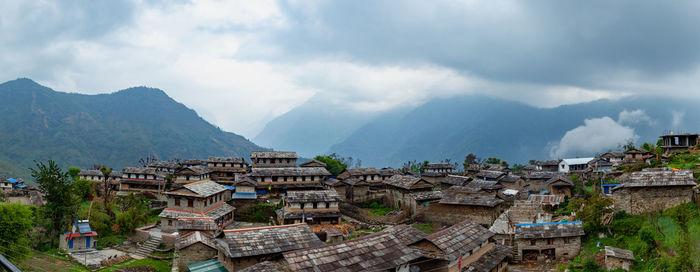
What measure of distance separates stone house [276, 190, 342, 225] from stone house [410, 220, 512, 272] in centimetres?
1629

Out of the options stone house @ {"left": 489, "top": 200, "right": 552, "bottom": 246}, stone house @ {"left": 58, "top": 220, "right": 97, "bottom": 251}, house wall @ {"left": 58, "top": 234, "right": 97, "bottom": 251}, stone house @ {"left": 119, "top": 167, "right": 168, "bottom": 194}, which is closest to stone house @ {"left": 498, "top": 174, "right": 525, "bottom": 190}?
stone house @ {"left": 489, "top": 200, "right": 552, "bottom": 246}

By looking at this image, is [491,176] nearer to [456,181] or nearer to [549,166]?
[456,181]

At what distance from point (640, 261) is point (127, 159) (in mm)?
213176

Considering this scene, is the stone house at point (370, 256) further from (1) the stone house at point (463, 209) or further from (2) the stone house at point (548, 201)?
(2) the stone house at point (548, 201)

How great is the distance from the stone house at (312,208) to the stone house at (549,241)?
726 inches

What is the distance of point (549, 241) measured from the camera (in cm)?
2923

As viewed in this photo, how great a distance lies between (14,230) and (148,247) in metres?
9.53

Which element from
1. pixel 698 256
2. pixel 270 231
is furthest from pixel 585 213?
pixel 270 231

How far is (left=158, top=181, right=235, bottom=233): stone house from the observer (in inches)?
1427

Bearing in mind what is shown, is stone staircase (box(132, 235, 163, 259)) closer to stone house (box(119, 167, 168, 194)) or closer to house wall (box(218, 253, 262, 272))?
house wall (box(218, 253, 262, 272))

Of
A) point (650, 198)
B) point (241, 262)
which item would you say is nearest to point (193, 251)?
point (241, 262)

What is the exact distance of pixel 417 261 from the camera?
21.6 metres

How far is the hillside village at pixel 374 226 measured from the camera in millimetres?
21438

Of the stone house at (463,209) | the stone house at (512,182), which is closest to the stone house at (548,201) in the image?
the stone house at (463,209)
